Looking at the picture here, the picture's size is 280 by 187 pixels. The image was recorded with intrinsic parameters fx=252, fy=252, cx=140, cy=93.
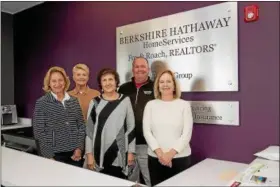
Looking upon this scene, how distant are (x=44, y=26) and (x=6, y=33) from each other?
0.82 m

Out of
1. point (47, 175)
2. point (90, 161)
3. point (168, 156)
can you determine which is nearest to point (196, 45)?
point (168, 156)

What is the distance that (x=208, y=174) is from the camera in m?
1.59

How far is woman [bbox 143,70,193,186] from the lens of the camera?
173 centimetres

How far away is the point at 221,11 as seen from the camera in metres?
1.93

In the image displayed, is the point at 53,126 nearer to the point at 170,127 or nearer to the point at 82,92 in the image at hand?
the point at 82,92

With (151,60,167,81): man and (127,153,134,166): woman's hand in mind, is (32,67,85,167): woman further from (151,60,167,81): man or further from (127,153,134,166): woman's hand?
(151,60,167,81): man

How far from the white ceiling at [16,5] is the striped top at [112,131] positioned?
8.02 feet

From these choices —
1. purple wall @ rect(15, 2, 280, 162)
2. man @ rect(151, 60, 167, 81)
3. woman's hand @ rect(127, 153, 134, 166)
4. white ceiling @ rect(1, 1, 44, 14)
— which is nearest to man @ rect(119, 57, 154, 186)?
man @ rect(151, 60, 167, 81)

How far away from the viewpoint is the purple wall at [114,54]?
1.76 m

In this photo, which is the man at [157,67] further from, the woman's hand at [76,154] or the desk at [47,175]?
the desk at [47,175]

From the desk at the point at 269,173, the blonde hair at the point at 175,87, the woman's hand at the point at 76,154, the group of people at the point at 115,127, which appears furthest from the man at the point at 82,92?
the desk at the point at 269,173

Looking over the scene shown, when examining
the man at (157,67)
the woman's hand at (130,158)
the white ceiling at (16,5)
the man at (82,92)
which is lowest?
the woman's hand at (130,158)

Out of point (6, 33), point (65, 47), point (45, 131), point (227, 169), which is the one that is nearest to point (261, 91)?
point (227, 169)

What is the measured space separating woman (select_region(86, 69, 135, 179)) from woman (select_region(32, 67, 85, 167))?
15cm
